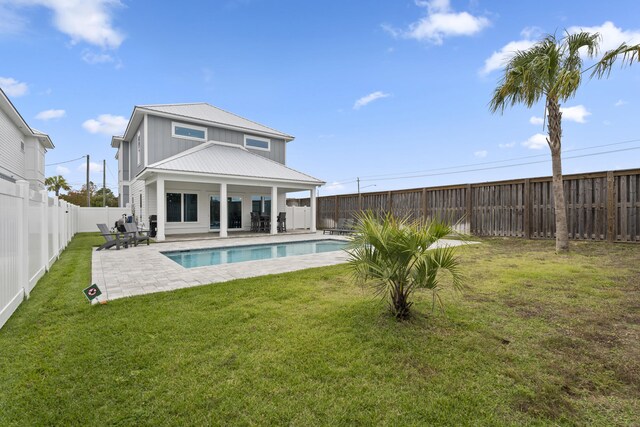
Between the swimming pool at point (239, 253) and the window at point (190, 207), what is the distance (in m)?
5.72

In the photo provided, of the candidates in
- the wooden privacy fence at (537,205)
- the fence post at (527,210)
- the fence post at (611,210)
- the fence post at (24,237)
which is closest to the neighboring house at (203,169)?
the wooden privacy fence at (537,205)

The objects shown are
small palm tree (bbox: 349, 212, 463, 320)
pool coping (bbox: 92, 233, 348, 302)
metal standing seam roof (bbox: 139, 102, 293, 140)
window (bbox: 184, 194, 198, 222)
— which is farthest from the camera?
window (bbox: 184, 194, 198, 222)

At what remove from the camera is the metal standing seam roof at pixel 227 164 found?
13.2 metres

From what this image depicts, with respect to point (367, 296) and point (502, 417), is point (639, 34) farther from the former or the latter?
point (502, 417)

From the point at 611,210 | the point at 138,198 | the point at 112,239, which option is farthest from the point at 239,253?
the point at 611,210

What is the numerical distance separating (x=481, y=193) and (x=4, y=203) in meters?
14.3

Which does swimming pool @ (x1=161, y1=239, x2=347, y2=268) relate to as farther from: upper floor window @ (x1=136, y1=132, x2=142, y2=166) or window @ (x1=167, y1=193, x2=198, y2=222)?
upper floor window @ (x1=136, y1=132, x2=142, y2=166)

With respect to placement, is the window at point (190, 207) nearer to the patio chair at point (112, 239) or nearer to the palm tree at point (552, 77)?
the patio chair at point (112, 239)

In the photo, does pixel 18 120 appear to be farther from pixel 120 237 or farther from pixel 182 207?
pixel 120 237

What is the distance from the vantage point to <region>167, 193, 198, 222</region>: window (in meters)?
15.6

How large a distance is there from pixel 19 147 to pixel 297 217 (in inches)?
614

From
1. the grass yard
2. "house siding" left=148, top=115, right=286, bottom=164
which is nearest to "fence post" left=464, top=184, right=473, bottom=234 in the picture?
the grass yard

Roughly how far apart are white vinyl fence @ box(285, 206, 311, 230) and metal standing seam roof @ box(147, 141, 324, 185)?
383 centimetres

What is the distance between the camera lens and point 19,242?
14.5 feet
